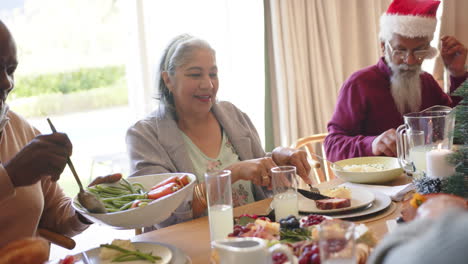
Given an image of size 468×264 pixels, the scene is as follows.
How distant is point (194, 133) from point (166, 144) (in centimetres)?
18

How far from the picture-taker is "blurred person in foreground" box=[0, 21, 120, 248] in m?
1.38

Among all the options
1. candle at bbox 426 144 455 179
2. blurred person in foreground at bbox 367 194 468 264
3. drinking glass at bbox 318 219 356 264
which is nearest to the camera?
blurred person in foreground at bbox 367 194 468 264

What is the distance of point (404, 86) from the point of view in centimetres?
272

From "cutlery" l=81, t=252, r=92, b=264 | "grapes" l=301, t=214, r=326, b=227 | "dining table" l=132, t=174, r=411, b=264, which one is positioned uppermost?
"grapes" l=301, t=214, r=326, b=227

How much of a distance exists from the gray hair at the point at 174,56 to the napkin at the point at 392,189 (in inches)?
31.6

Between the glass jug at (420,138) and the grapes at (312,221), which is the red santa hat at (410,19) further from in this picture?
the grapes at (312,221)

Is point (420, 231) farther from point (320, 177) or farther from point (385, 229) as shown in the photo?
point (320, 177)

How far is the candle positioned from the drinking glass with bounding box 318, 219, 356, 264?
70 centimetres

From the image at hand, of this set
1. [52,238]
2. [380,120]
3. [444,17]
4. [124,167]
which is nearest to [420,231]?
[52,238]

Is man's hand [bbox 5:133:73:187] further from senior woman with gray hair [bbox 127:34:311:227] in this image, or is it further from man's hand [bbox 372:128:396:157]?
man's hand [bbox 372:128:396:157]

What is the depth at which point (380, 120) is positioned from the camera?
2.74 m

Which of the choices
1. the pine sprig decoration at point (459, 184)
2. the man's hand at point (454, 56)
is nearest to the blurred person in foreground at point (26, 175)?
the pine sprig decoration at point (459, 184)

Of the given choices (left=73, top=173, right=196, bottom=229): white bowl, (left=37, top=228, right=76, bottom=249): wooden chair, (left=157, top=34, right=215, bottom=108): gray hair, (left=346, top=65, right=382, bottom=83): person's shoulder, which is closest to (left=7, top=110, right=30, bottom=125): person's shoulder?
(left=37, top=228, right=76, bottom=249): wooden chair

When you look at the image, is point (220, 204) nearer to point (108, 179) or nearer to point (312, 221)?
point (312, 221)
